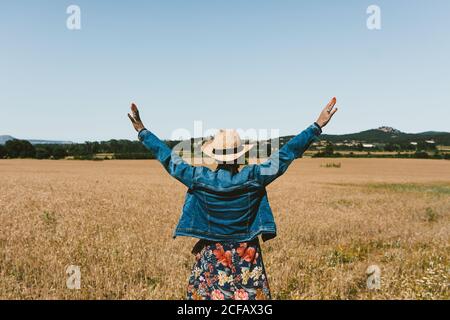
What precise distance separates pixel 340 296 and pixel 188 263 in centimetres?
269

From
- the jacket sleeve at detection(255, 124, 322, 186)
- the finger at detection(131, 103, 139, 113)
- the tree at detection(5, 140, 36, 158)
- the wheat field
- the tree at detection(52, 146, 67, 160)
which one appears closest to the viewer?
the jacket sleeve at detection(255, 124, 322, 186)

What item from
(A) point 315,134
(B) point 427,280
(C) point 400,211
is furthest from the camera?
(C) point 400,211

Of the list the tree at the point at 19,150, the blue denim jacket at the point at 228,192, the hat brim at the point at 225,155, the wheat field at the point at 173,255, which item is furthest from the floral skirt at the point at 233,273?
the tree at the point at 19,150

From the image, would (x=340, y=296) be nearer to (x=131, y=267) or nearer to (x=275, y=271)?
(x=275, y=271)

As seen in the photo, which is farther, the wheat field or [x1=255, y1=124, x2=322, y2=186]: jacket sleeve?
the wheat field

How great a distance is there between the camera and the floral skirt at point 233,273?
12.0 feet

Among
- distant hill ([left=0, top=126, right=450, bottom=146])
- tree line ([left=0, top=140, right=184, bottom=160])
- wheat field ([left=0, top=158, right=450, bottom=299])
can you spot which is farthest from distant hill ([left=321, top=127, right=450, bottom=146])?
wheat field ([left=0, top=158, right=450, bottom=299])

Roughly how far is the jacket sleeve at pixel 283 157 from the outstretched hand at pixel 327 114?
0.39ft

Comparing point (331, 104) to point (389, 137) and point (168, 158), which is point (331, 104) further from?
point (389, 137)

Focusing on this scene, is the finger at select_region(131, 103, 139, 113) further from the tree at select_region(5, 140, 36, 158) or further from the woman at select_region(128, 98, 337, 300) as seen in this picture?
the tree at select_region(5, 140, 36, 158)

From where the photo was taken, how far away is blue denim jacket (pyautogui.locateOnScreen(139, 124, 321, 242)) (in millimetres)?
3445

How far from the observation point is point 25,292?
5199 mm
